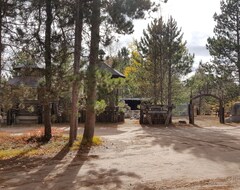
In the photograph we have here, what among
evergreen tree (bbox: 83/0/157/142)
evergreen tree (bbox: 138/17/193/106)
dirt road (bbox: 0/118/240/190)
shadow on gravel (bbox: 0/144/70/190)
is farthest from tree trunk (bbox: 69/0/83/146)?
evergreen tree (bbox: 138/17/193/106)

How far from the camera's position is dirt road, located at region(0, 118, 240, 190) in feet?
25.4

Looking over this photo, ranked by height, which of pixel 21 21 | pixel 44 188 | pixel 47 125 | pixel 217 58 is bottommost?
pixel 44 188

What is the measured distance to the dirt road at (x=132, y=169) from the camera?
7754 mm

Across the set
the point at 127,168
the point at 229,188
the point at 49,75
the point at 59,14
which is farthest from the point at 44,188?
the point at 59,14

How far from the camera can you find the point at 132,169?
9.35 metres

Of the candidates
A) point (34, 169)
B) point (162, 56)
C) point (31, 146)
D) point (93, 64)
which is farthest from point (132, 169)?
point (162, 56)

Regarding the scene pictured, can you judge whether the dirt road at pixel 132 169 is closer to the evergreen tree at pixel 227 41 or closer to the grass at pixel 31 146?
the grass at pixel 31 146

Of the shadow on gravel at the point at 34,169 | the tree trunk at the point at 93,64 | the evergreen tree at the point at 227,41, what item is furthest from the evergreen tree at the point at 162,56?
the shadow on gravel at the point at 34,169

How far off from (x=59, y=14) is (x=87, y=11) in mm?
1288

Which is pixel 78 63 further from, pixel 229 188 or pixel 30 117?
pixel 30 117

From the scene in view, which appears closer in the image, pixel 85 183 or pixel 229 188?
pixel 229 188

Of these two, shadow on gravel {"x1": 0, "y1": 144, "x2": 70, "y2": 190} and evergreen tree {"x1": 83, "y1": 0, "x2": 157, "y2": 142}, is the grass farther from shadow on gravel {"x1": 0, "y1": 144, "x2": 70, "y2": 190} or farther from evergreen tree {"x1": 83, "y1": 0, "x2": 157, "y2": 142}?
evergreen tree {"x1": 83, "y1": 0, "x2": 157, "y2": 142}

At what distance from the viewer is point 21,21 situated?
1285 centimetres

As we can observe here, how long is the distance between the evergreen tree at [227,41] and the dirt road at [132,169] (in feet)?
71.6
